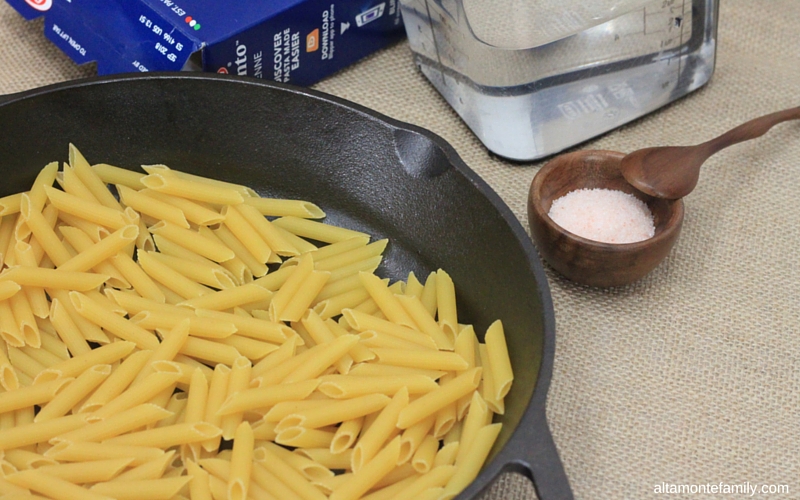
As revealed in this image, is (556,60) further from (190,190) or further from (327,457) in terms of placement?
(327,457)

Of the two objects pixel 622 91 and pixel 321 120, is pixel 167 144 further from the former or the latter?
pixel 622 91

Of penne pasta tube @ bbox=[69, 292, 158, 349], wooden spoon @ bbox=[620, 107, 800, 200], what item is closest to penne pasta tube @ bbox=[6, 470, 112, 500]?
penne pasta tube @ bbox=[69, 292, 158, 349]

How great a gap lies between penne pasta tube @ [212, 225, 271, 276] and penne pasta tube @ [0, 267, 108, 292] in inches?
7.3

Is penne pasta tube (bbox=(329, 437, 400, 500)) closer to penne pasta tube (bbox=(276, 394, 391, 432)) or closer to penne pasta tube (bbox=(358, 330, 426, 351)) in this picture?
penne pasta tube (bbox=(276, 394, 391, 432))

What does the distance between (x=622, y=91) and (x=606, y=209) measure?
12.6 inches

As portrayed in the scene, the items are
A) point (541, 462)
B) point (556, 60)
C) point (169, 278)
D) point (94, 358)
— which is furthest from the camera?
point (556, 60)

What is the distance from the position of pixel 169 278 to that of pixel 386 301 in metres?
0.30

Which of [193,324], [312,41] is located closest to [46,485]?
[193,324]

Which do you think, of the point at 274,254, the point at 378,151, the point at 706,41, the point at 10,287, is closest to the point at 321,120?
the point at 378,151

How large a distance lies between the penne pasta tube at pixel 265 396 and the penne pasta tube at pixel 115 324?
0.53 feet

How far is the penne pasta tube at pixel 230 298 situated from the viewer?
1.11m

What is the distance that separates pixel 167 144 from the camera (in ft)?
4.28

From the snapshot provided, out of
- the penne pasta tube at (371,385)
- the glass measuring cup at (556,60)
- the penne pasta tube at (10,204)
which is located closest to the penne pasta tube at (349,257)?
the penne pasta tube at (371,385)

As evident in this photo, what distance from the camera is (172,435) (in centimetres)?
94
